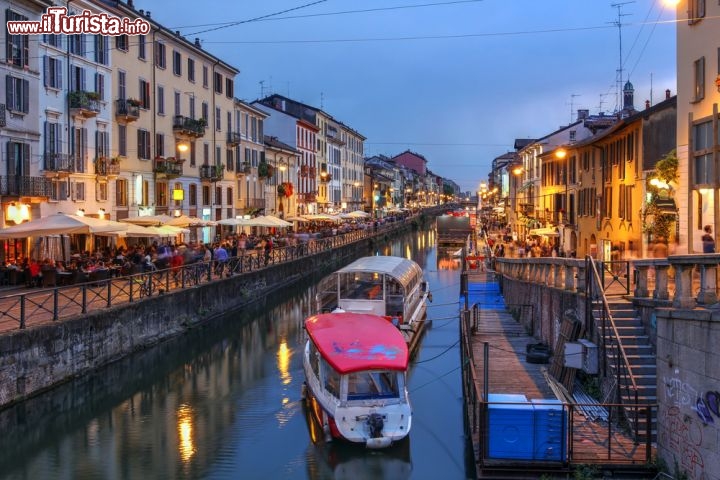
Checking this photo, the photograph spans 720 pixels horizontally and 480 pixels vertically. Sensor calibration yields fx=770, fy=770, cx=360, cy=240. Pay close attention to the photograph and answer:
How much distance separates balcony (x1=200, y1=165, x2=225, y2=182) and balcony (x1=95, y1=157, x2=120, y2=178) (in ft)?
45.6

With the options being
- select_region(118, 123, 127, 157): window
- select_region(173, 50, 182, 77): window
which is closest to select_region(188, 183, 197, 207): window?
select_region(173, 50, 182, 77): window

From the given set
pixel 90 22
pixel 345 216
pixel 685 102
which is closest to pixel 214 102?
pixel 345 216

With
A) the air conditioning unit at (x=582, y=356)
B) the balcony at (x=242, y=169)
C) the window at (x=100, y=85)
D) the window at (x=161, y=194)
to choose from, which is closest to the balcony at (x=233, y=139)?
the balcony at (x=242, y=169)

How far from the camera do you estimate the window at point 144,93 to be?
4320cm

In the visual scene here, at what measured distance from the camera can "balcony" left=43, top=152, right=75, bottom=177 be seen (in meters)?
32.2

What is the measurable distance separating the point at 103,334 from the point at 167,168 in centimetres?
2406

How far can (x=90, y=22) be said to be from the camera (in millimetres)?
22734

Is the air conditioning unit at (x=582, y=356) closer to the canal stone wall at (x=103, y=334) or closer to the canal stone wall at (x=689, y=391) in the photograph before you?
the canal stone wall at (x=689, y=391)

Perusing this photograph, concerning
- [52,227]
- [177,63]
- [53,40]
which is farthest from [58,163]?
[177,63]

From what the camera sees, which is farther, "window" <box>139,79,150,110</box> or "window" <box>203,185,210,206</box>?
"window" <box>203,185,210,206</box>

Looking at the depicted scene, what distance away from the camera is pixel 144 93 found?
43625 mm

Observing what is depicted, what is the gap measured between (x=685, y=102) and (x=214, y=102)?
38.7m

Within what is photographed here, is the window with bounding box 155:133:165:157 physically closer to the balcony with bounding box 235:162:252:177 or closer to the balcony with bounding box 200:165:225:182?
the balcony with bounding box 200:165:225:182

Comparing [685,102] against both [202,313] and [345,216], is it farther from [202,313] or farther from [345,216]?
[345,216]
